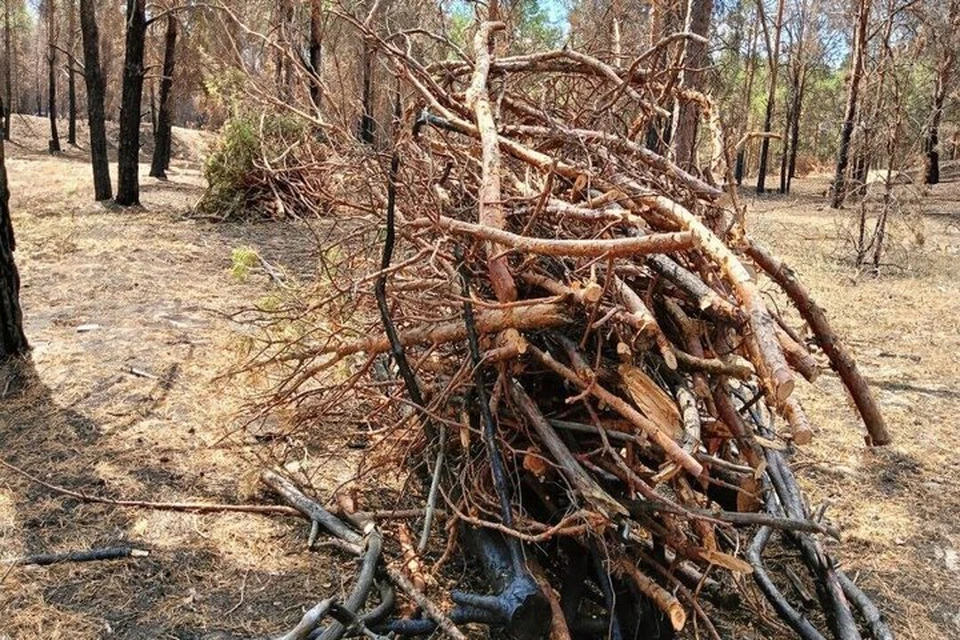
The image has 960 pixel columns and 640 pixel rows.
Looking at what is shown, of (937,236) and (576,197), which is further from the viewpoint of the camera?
(937,236)

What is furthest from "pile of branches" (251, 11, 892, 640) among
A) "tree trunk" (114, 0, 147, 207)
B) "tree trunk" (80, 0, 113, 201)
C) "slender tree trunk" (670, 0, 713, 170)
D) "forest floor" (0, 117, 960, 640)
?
"tree trunk" (80, 0, 113, 201)

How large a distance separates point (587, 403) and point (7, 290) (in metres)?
3.69

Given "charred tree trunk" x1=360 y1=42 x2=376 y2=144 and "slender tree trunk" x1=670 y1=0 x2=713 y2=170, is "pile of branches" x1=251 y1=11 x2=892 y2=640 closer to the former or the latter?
"charred tree trunk" x1=360 y1=42 x2=376 y2=144

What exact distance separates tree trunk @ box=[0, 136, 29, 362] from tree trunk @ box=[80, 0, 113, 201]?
25.5 feet

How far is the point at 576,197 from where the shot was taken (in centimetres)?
327

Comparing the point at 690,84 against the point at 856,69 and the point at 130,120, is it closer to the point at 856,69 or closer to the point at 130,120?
the point at 130,120

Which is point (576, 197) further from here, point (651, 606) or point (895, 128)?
point (895, 128)

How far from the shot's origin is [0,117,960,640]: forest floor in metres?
2.77

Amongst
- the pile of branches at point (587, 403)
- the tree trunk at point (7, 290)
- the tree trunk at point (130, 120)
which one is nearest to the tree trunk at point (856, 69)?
the tree trunk at point (130, 120)

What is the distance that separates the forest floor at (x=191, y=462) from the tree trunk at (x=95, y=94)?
3.99 meters

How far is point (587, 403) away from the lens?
2504mm

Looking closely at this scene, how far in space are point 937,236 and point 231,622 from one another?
15338 mm

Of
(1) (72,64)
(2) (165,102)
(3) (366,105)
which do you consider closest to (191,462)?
(3) (366,105)

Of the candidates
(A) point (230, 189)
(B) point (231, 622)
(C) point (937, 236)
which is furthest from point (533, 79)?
(C) point (937, 236)
